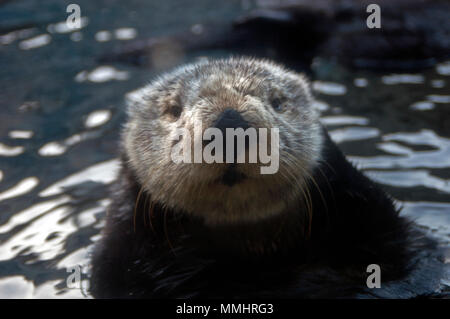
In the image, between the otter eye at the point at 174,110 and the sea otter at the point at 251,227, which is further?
the otter eye at the point at 174,110

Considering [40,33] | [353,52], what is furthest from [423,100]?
[40,33]

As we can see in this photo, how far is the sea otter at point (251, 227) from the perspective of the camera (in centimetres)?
247

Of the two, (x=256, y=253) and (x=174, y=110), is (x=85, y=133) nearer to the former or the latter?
(x=174, y=110)

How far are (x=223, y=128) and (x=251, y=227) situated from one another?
711 mm

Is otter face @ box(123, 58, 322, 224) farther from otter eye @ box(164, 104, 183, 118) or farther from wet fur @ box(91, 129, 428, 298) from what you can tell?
wet fur @ box(91, 129, 428, 298)

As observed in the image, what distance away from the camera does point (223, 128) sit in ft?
6.58

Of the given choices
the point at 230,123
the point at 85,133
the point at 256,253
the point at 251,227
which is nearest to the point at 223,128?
the point at 230,123

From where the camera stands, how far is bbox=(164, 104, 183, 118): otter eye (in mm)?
2691

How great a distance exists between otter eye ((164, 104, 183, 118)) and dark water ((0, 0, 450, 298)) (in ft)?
3.31

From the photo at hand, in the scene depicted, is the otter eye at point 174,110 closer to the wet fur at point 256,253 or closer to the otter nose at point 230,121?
the wet fur at point 256,253

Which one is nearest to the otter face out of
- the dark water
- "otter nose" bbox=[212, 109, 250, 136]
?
"otter nose" bbox=[212, 109, 250, 136]

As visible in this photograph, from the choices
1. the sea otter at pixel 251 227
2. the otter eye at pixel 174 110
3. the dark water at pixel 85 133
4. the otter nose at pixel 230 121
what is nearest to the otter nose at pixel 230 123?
the otter nose at pixel 230 121

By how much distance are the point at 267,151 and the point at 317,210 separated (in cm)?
69

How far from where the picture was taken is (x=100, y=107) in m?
5.05
